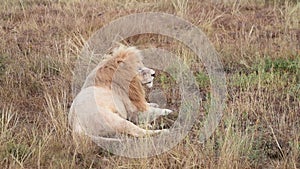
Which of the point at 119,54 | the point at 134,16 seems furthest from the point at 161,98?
the point at 134,16

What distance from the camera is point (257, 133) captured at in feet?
13.6

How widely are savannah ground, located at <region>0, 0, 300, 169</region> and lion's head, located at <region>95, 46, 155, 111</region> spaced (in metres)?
0.30

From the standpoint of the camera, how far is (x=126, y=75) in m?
4.75

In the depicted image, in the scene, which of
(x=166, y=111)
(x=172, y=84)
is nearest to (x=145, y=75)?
(x=166, y=111)

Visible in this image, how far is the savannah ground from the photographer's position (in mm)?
3689

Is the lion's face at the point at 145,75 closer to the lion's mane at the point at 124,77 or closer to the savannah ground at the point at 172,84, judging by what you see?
the lion's mane at the point at 124,77

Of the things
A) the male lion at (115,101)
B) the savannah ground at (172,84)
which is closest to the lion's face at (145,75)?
the male lion at (115,101)

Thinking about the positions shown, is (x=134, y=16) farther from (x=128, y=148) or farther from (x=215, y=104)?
(x=128, y=148)

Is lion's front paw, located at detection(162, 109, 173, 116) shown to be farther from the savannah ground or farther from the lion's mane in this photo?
the lion's mane

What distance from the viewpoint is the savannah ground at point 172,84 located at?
3.69 meters

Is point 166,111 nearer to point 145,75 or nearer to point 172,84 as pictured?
point 145,75

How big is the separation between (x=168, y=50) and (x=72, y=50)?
1028mm

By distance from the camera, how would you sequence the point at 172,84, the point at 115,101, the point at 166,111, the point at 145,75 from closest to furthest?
1. the point at 115,101
2. the point at 166,111
3. the point at 145,75
4. the point at 172,84

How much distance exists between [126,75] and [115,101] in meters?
0.30
